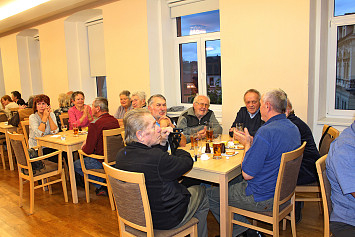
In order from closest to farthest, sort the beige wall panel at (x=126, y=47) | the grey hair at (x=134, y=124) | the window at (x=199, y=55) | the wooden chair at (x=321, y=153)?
1. the grey hair at (x=134, y=124)
2. the wooden chair at (x=321, y=153)
3. the window at (x=199, y=55)
4. the beige wall panel at (x=126, y=47)

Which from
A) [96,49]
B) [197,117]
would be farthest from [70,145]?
[96,49]

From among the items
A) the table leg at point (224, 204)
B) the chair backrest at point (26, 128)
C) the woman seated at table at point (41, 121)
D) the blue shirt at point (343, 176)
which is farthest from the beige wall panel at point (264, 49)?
the chair backrest at point (26, 128)

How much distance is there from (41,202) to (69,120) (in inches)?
65.4

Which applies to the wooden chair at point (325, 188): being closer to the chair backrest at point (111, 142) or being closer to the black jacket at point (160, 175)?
the black jacket at point (160, 175)

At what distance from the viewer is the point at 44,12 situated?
6.93 meters

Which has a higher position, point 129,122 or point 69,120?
point 129,122

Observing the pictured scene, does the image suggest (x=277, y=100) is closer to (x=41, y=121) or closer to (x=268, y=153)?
(x=268, y=153)

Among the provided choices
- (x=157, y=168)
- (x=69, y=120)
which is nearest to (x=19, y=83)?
(x=69, y=120)

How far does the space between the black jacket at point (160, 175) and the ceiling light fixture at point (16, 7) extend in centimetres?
545

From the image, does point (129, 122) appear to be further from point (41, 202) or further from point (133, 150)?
point (41, 202)

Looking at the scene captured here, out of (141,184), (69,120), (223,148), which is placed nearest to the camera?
(141,184)

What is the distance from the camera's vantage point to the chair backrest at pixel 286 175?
7.22 feet

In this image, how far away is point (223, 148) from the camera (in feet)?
9.68

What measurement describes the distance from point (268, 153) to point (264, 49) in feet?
7.36
